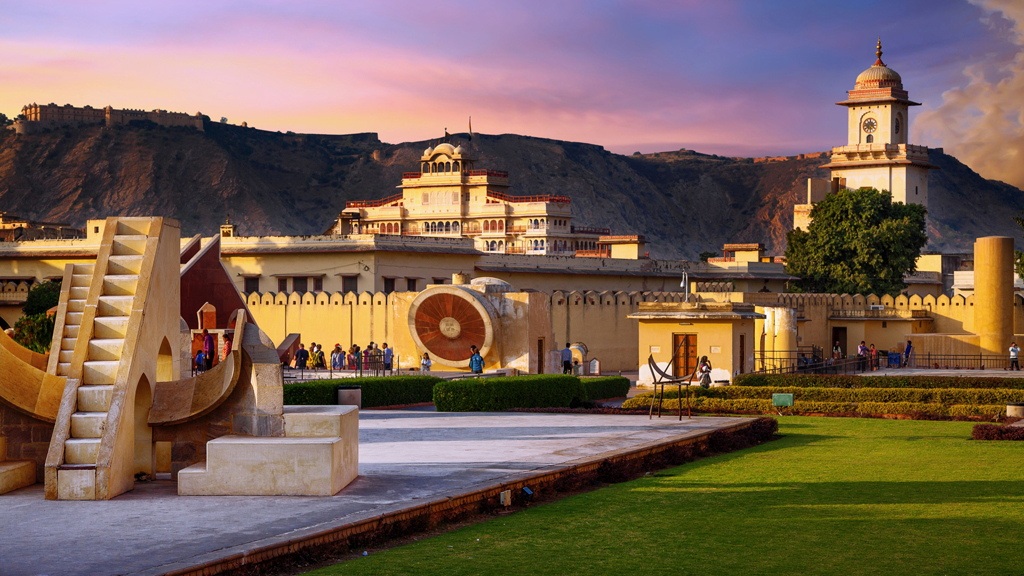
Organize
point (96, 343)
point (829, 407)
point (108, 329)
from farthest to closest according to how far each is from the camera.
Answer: point (829, 407)
point (108, 329)
point (96, 343)

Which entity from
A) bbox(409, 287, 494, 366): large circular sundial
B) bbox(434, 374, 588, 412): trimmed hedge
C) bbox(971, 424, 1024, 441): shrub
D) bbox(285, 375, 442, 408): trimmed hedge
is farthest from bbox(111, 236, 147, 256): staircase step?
bbox(409, 287, 494, 366): large circular sundial

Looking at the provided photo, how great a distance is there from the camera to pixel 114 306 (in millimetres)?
10797

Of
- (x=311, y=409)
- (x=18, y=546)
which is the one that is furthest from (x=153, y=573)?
(x=311, y=409)

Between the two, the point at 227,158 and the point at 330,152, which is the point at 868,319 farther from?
the point at 330,152

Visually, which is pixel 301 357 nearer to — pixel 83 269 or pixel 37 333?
pixel 37 333

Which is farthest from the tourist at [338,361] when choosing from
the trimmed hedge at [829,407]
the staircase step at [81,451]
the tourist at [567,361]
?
the staircase step at [81,451]

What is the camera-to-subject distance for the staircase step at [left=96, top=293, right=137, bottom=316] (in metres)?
10.8

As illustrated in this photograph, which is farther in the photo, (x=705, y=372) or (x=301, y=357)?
(x=301, y=357)

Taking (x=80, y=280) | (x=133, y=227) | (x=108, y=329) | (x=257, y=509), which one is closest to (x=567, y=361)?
(x=80, y=280)

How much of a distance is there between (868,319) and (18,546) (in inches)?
1650

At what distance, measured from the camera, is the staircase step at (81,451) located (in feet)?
32.3

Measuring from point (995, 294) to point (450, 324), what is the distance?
2080 cm

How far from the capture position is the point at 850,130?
278ft

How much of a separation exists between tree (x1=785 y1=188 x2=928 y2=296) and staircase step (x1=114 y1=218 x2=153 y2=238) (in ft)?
161
